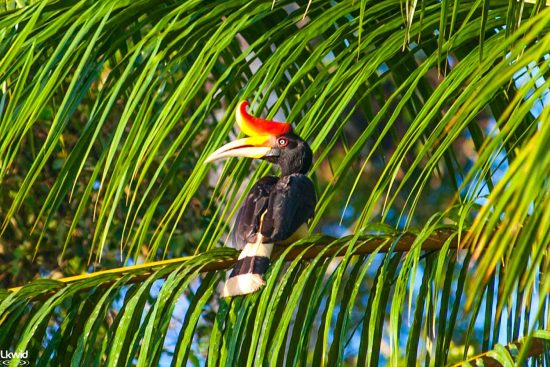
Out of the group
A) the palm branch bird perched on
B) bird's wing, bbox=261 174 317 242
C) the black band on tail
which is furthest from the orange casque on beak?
the black band on tail

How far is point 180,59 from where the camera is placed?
2273 millimetres

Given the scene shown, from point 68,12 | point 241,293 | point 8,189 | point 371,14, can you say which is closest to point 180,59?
point 68,12

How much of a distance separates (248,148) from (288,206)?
0.54 feet

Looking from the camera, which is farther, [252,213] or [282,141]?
[282,141]

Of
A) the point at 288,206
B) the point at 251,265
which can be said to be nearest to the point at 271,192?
the point at 288,206

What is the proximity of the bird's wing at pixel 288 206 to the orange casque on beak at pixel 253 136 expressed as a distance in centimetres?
10

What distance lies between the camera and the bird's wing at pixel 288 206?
2.43 m

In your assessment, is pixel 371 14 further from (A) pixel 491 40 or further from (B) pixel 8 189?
(B) pixel 8 189

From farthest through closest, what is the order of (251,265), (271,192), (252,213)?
(271,192) → (252,213) → (251,265)

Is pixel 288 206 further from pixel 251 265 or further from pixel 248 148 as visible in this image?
pixel 251 265

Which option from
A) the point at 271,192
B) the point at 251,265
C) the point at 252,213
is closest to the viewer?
the point at 251,265

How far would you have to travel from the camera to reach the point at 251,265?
2.04 meters

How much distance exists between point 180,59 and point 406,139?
24.1 inches

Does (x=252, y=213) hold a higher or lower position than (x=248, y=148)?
lower
